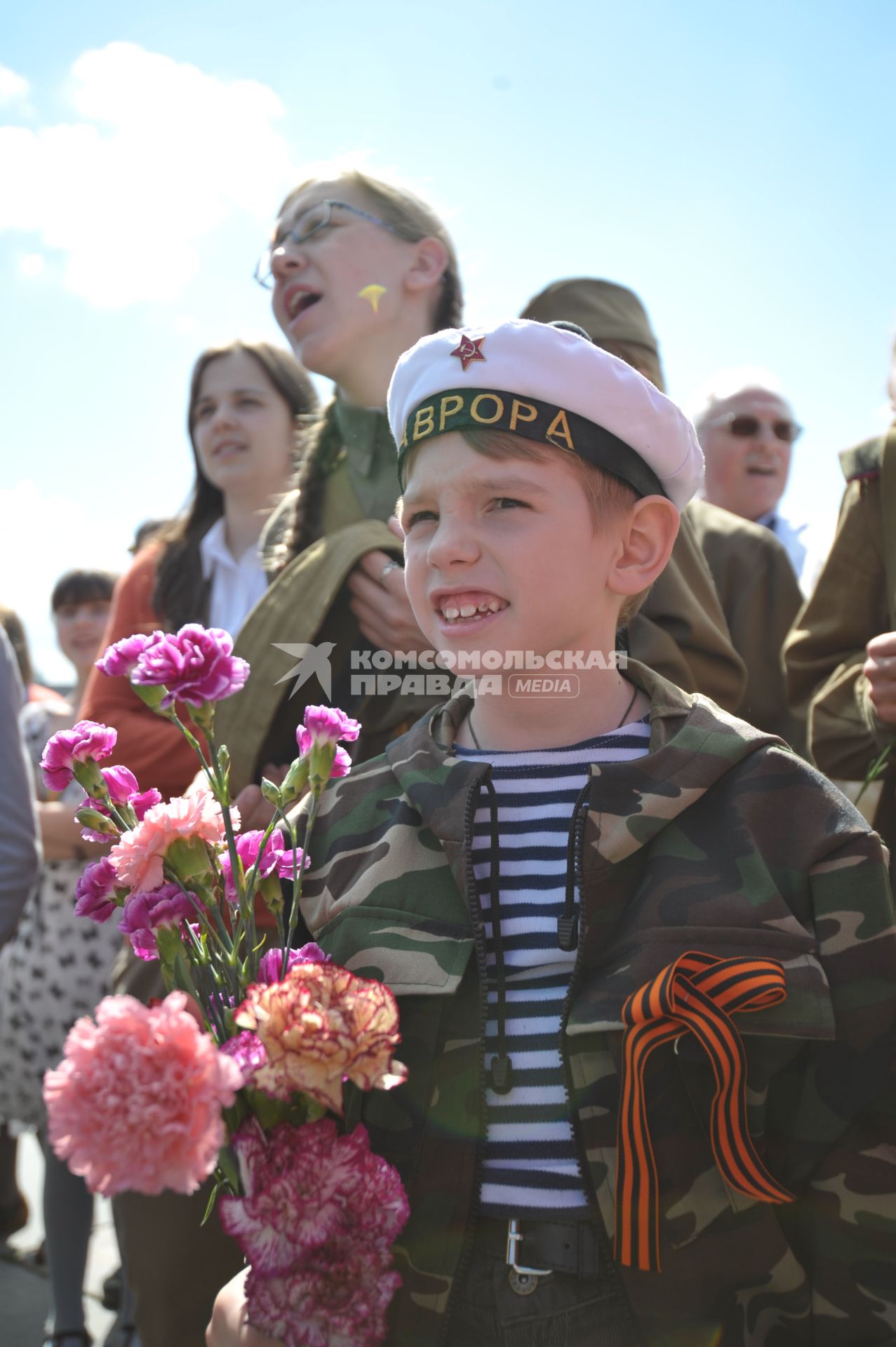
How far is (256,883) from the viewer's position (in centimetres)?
136

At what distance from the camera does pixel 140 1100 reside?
38.7 inches

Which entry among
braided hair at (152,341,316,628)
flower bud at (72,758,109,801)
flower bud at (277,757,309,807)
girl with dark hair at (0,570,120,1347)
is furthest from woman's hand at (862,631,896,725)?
girl with dark hair at (0,570,120,1347)

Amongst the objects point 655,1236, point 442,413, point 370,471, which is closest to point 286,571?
point 370,471

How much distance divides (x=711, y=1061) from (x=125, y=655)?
0.84 metres

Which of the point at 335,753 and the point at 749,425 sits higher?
the point at 749,425

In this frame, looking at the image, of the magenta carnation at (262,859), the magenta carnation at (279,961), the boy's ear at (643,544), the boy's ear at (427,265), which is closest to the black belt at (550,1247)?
the magenta carnation at (279,961)

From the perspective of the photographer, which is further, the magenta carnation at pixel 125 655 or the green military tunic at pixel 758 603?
the green military tunic at pixel 758 603

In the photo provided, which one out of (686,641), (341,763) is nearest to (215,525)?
(686,641)

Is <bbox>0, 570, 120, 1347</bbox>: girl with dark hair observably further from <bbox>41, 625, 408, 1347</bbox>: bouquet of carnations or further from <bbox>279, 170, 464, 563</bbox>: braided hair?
<bbox>41, 625, 408, 1347</bbox>: bouquet of carnations

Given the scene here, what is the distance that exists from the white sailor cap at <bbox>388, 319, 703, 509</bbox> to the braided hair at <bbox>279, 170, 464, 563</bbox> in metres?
0.99

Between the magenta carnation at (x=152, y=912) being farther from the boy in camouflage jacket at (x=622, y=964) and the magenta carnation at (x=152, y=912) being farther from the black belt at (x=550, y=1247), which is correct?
the black belt at (x=550, y=1247)

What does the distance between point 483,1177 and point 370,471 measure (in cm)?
169

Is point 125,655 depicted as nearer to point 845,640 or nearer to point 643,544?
point 643,544

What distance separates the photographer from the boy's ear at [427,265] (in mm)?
2738
